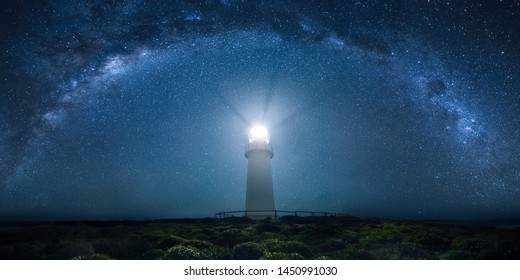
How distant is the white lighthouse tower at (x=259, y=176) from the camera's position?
90.1 feet

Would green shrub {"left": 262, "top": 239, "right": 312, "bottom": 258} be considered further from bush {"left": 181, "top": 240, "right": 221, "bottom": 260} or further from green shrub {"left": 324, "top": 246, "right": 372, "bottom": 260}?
bush {"left": 181, "top": 240, "right": 221, "bottom": 260}

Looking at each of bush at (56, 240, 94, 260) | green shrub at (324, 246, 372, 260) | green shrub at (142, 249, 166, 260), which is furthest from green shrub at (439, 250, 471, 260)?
bush at (56, 240, 94, 260)

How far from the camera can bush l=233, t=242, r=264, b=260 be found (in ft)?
42.0

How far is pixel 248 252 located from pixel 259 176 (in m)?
15.4

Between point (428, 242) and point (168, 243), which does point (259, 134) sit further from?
point (428, 242)

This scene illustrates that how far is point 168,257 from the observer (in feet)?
40.0

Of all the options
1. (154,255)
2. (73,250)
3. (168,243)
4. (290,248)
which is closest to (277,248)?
(290,248)

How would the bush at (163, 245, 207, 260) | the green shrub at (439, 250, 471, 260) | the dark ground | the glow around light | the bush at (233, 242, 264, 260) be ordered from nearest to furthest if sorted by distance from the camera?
the green shrub at (439, 250, 471, 260), the bush at (163, 245, 207, 260), the dark ground, the bush at (233, 242, 264, 260), the glow around light

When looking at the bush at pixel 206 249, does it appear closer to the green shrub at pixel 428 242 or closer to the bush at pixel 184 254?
the bush at pixel 184 254

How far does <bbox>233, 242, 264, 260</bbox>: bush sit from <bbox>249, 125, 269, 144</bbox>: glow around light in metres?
17.2
